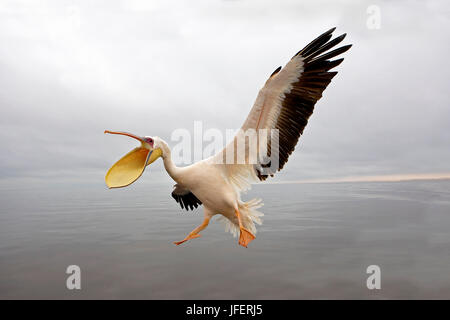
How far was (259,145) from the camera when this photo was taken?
4.89 m

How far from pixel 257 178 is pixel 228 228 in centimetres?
132

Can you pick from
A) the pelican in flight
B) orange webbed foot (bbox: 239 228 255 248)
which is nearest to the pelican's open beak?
the pelican in flight

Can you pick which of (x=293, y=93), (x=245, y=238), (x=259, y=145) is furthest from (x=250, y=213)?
(x=293, y=93)

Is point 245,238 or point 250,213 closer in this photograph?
point 245,238

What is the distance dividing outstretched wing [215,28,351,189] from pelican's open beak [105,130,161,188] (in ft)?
3.85

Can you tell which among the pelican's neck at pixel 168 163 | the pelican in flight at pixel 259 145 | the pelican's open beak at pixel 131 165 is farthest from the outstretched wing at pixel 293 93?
the pelican's open beak at pixel 131 165

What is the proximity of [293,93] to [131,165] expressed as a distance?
266cm

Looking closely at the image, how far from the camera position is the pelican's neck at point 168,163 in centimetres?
448

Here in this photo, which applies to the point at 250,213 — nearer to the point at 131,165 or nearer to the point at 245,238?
the point at 245,238

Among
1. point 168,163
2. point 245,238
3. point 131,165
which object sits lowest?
point 245,238

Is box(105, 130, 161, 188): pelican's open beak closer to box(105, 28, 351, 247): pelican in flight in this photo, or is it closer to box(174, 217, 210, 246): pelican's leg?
box(105, 28, 351, 247): pelican in flight

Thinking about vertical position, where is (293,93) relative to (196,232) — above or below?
above

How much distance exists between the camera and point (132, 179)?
3945 mm

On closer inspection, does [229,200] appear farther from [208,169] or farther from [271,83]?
[271,83]
